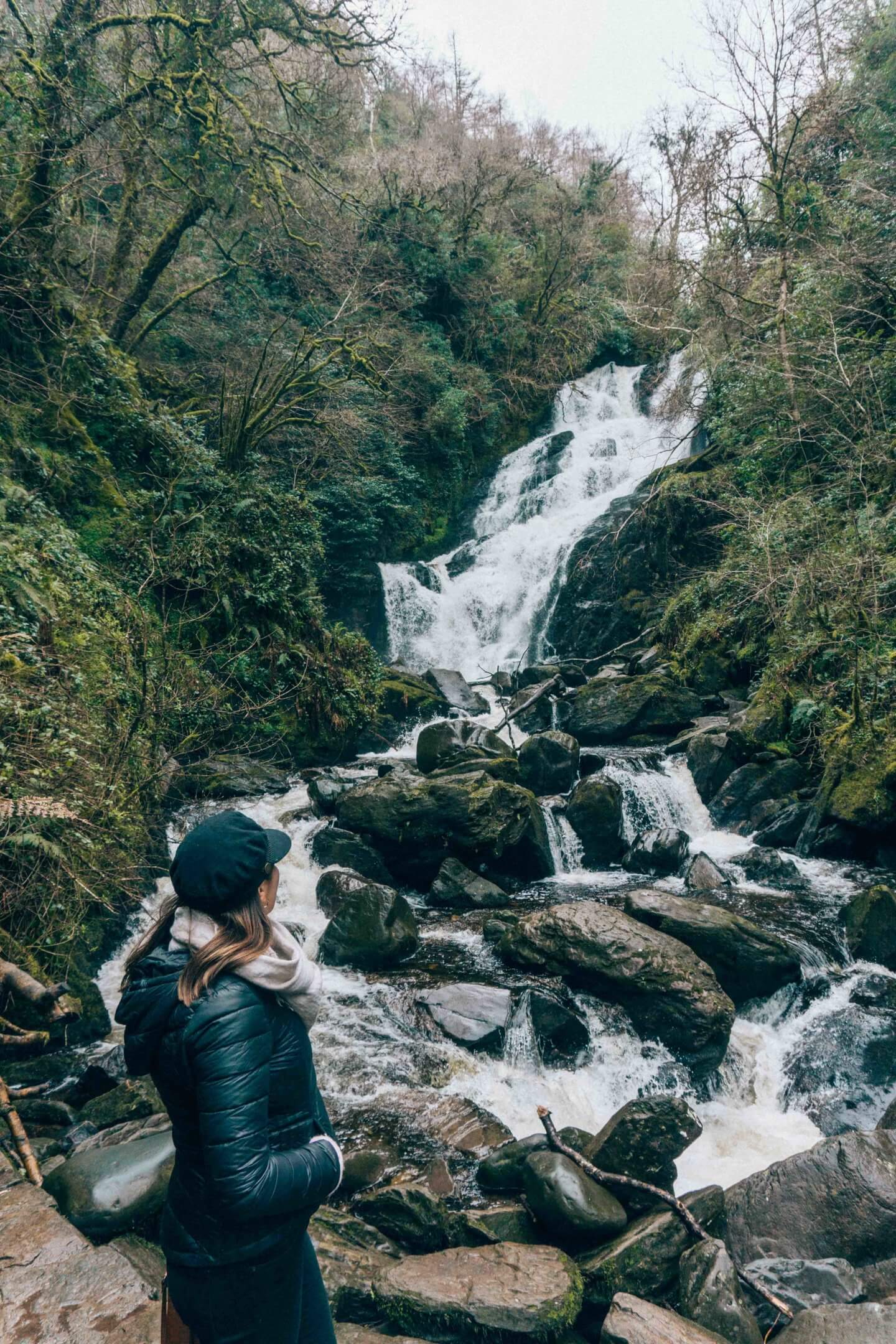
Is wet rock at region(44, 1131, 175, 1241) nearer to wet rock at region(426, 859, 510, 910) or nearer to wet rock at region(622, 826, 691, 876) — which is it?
wet rock at region(426, 859, 510, 910)

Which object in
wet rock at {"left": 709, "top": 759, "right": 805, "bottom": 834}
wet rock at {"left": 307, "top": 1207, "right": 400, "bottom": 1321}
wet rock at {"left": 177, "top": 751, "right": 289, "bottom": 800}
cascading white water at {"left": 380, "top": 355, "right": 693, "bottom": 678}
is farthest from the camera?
cascading white water at {"left": 380, "top": 355, "right": 693, "bottom": 678}

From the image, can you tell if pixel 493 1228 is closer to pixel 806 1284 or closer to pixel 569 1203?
pixel 569 1203

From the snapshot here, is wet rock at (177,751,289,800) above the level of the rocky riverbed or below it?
above

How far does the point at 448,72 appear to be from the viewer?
2619 centimetres

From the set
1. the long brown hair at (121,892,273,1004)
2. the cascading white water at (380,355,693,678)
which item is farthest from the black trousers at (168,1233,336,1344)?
the cascading white water at (380,355,693,678)

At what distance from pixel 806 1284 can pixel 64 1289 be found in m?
3.41

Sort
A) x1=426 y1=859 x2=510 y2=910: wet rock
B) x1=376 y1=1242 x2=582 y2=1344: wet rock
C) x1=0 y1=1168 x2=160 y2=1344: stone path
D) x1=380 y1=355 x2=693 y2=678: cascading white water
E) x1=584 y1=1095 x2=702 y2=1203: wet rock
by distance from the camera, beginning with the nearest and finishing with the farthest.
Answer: x1=0 y1=1168 x2=160 y2=1344: stone path < x1=376 y1=1242 x2=582 y2=1344: wet rock < x1=584 y1=1095 x2=702 y2=1203: wet rock < x1=426 y1=859 x2=510 y2=910: wet rock < x1=380 y1=355 x2=693 y2=678: cascading white water

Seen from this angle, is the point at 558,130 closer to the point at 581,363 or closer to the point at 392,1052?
the point at 581,363

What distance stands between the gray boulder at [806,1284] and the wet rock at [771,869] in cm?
487

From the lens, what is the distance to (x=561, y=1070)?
5629mm

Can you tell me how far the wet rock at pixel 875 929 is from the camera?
6590 mm

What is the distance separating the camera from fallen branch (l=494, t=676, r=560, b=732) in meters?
12.9

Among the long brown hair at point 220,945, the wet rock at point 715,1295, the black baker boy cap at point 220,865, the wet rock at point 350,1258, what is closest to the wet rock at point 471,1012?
the wet rock at point 350,1258

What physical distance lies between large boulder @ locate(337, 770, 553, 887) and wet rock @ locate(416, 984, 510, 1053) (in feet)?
8.02
